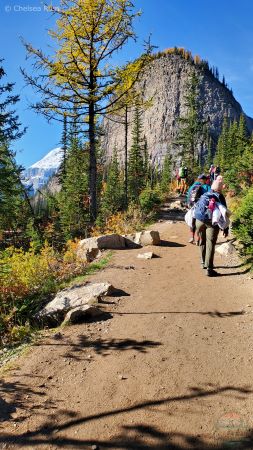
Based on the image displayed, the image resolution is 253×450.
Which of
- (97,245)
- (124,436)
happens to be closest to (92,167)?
(97,245)

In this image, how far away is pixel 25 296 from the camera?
8.00 m

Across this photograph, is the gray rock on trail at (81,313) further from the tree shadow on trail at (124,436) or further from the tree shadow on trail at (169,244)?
the tree shadow on trail at (169,244)

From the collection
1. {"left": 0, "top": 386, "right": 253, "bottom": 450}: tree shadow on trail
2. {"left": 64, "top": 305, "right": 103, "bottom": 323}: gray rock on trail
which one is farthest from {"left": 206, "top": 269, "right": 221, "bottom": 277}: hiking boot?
{"left": 0, "top": 386, "right": 253, "bottom": 450}: tree shadow on trail

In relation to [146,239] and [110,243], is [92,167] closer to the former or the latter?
[146,239]

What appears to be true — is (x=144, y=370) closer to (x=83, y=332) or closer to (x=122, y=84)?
(x=83, y=332)

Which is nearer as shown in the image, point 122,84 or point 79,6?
point 79,6

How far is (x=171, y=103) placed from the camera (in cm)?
14312

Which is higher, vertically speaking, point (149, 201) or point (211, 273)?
point (149, 201)

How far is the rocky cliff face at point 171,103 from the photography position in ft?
463

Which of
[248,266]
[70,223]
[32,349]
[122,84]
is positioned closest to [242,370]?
[32,349]

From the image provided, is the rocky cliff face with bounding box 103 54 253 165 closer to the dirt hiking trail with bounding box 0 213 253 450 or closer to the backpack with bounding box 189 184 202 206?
the backpack with bounding box 189 184 202 206

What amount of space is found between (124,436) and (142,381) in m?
0.91

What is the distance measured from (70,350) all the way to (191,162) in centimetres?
3489

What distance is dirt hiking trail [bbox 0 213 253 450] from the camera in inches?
133
